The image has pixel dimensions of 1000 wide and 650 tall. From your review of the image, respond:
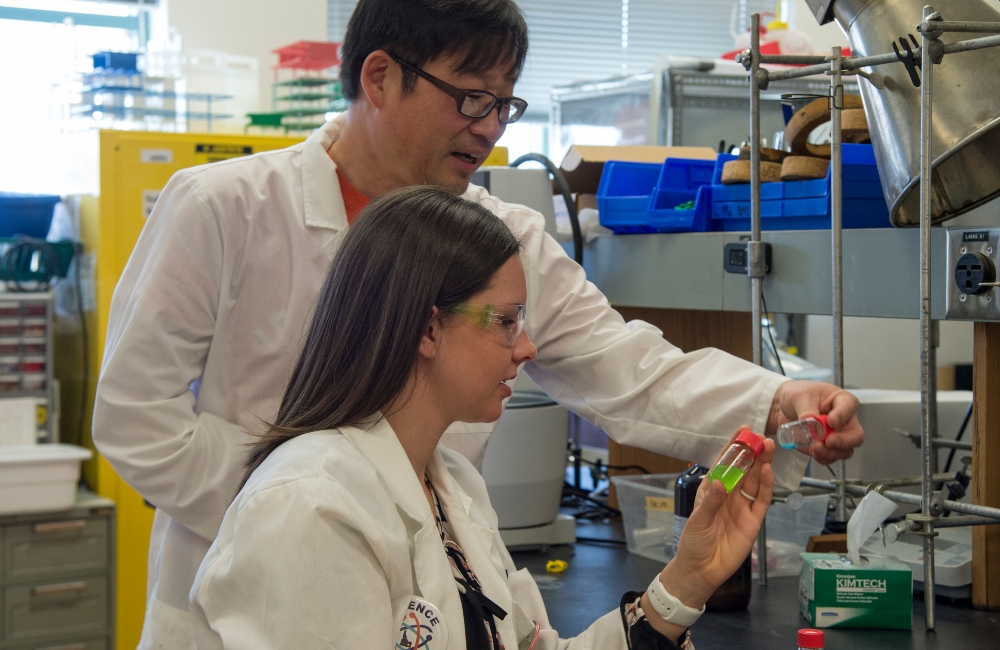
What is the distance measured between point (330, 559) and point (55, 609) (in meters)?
2.50

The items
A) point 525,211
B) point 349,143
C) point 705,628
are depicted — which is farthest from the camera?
point 525,211

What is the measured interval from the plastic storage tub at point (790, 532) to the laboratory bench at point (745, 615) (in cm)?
3

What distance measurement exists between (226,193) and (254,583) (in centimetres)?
66

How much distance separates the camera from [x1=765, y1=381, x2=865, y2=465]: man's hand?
3.93 ft

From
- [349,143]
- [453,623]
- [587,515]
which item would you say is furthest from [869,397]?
[453,623]

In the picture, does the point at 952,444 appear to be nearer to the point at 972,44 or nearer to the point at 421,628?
the point at 972,44

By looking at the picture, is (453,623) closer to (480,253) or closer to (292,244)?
(480,253)

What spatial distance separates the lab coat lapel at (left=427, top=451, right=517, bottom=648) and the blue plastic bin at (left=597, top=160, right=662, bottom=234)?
3.17ft

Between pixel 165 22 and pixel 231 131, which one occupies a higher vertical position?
pixel 165 22

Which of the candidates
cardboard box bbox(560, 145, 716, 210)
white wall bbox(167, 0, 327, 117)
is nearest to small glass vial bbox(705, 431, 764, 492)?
cardboard box bbox(560, 145, 716, 210)

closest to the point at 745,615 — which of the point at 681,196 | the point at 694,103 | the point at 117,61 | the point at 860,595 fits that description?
the point at 860,595

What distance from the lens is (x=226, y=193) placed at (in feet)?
4.40

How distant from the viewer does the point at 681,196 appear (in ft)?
6.46

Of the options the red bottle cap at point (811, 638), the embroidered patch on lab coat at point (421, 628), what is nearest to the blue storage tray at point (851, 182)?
the red bottle cap at point (811, 638)
